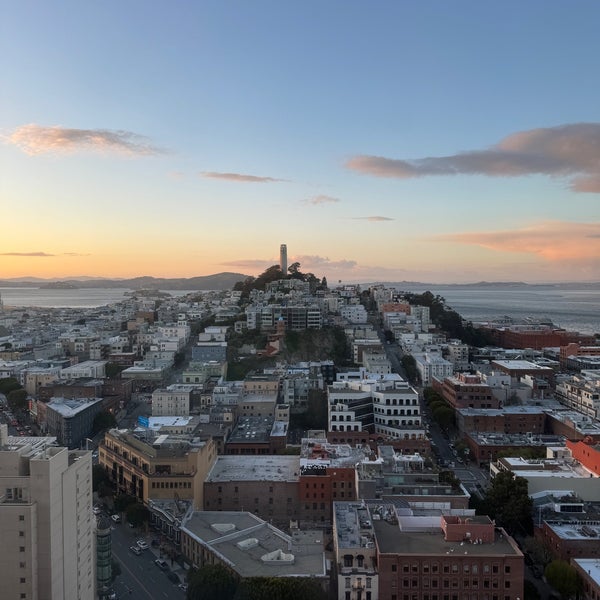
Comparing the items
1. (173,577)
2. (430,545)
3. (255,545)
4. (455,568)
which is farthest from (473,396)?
(173,577)

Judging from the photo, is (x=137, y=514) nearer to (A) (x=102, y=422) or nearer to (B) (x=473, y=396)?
(A) (x=102, y=422)

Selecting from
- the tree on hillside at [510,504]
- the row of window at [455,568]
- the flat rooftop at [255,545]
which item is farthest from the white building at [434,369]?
the row of window at [455,568]

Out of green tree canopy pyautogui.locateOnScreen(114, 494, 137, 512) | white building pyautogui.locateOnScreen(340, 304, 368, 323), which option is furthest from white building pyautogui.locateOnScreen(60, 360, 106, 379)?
white building pyautogui.locateOnScreen(340, 304, 368, 323)

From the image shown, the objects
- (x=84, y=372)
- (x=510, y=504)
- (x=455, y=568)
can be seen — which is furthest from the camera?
(x=84, y=372)

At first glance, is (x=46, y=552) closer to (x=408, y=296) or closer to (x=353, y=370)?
(x=353, y=370)

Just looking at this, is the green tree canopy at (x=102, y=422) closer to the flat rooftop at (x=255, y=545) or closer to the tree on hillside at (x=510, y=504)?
the flat rooftop at (x=255, y=545)

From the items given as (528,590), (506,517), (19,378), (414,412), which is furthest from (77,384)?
(528,590)
